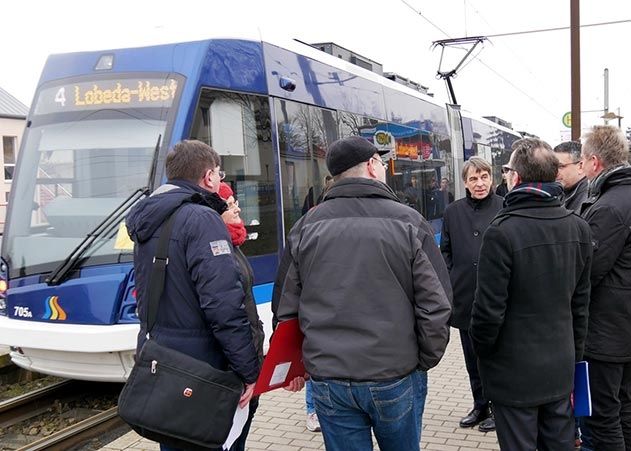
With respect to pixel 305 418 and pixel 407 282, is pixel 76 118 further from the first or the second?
pixel 407 282

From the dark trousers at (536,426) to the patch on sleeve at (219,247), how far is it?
1.46m

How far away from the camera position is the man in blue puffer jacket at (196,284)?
286 cm

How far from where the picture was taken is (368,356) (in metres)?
2.67

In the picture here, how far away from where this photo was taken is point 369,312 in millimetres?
2680

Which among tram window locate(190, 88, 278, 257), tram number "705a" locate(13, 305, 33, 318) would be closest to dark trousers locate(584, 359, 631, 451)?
tram window locate(190, 88, 278, 257)

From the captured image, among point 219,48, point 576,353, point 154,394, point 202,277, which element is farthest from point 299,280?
point 219,48

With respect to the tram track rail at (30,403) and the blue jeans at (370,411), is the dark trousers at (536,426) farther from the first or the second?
the tram track rail at (30,403)

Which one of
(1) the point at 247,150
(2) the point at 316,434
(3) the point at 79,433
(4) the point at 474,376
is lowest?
(3) the point at 79,433

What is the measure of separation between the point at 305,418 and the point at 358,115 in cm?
435

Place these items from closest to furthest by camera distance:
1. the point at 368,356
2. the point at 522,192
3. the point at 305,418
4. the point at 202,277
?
the point at 368,356, the point at 202,277, the point at 522,192, the point at 305,418

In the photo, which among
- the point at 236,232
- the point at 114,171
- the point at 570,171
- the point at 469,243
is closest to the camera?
the point at 236,232

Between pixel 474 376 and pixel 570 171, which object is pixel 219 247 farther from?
pixel 474 376

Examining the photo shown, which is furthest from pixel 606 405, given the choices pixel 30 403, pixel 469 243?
pixel 30 403

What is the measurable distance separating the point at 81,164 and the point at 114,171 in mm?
358
